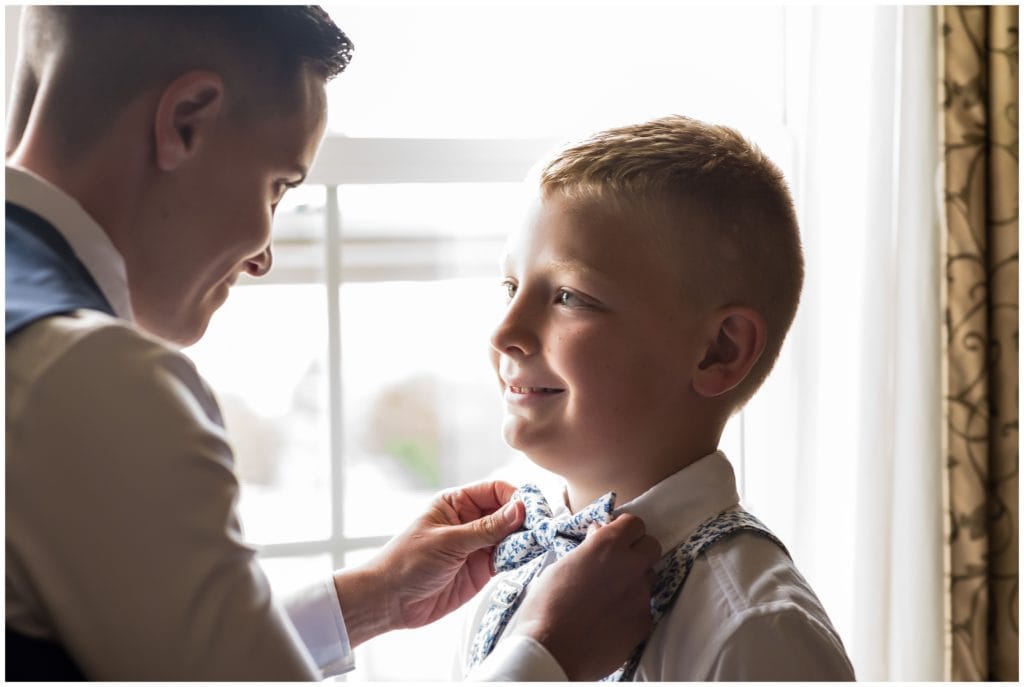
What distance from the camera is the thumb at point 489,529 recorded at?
1083 mm

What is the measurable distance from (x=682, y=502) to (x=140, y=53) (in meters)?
0.62

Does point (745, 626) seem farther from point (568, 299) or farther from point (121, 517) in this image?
point (121, 517)

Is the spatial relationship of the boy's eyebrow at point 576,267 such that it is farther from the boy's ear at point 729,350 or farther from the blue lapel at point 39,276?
the blue lapel at point 39,276

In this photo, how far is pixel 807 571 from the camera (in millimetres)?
1880

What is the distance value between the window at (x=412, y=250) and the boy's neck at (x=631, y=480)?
0.79 meters

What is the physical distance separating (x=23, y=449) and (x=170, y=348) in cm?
11

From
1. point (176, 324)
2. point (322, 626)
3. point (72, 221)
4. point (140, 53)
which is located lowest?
point (322, 626)

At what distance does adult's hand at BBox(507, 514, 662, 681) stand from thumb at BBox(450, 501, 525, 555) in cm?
16

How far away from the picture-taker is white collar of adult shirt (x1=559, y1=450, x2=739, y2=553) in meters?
0.98

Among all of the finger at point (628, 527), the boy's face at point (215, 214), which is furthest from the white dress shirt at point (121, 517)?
the finger at point (628, 527)

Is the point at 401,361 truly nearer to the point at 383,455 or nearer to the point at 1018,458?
the point at 383,455

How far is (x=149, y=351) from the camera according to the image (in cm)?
65

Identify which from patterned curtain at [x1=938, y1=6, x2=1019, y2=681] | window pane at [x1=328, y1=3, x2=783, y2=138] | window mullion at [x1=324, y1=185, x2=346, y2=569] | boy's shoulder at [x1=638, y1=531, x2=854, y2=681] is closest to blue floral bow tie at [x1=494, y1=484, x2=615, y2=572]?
boy's shoulder at [x1=638, y1=531, x2=854, y2=681]

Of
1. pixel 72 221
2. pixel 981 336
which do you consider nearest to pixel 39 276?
pixel 72 221
